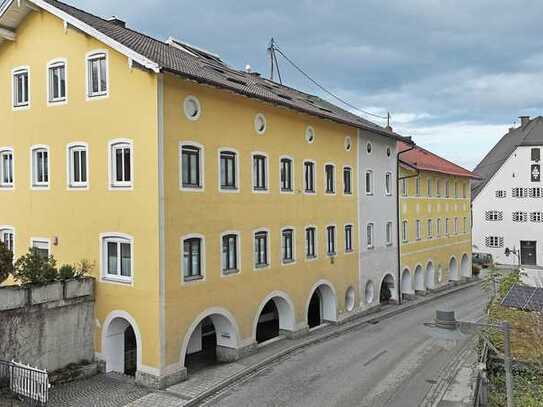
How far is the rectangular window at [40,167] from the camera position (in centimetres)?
2048

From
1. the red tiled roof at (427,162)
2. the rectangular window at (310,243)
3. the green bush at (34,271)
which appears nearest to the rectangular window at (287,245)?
the rectangular window at (310,243)

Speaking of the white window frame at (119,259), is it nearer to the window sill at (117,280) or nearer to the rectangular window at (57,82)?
the window sill at (117,280)

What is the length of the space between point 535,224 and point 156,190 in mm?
53149

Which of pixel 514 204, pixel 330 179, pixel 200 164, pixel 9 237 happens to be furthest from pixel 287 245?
pixel 514 204

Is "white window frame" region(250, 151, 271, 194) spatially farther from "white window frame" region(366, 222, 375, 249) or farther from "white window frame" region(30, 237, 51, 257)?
"white window frame" region(366, 222, 375, 249)

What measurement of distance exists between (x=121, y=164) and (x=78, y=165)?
7.50ft

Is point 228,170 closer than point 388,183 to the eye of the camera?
Yes

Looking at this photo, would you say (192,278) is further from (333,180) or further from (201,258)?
(333,180)

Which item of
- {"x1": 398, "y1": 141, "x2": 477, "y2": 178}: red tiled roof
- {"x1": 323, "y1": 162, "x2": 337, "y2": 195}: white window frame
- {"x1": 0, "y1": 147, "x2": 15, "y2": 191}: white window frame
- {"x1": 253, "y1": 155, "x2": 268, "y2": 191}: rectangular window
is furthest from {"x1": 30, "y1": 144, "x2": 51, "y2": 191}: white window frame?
{"x1": 398, "y1": 141, "x2": 477, "y2": 178}: red tiled roof

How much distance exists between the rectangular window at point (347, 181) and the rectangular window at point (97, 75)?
Answer: 14.2 metres

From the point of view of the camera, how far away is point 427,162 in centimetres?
4100

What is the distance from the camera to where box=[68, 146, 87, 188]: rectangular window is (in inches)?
758

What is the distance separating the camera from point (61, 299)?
1755cm

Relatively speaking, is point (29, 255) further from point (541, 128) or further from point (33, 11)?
point (541, 128)
